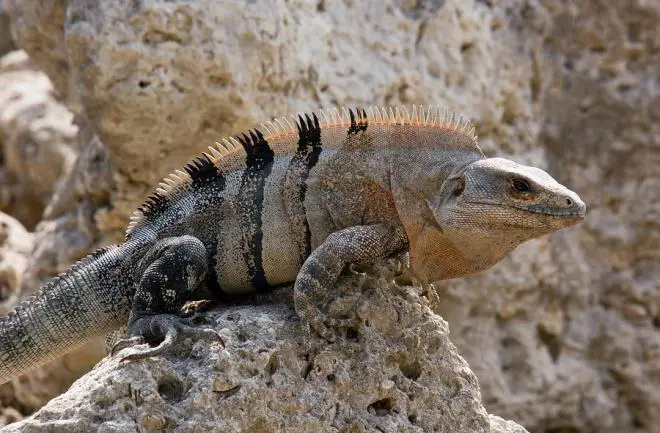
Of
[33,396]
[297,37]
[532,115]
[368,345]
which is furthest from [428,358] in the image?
[33,396]

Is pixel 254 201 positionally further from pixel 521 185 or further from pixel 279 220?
pixel 521 185

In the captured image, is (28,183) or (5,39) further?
(5,39)

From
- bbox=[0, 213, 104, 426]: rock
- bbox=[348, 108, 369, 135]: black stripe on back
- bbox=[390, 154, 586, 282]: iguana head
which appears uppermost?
bbox=[348, 108, 369, 135]: black stripe on back

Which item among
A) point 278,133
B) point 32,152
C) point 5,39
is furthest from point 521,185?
point 5,39

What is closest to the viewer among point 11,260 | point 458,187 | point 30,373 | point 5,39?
point 458,187

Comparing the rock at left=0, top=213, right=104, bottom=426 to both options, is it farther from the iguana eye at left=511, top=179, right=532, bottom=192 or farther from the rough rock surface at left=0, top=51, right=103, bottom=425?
the iguana eye at left=511, top=179, right=532, bottom=192

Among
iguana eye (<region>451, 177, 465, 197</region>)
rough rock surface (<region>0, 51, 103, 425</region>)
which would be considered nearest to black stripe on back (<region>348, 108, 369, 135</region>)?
iguana eye (<region>451, 177, 465, 197</region>)

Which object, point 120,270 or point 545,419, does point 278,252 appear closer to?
point 120,270
